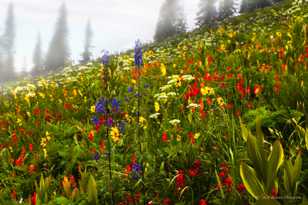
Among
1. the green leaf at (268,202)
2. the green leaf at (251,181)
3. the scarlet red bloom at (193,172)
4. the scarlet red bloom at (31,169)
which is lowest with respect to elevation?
the scarlet red bloom at (31,169)

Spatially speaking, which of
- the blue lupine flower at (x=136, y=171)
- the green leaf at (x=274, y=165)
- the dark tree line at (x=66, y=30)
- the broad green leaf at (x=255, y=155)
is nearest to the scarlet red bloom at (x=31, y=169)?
the blue lupine flower at (x=136, y=171)

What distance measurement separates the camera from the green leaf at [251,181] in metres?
2.19

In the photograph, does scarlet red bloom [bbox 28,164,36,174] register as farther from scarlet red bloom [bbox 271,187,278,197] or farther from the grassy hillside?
scarlet red bloom [bbox 271,187,278,197]

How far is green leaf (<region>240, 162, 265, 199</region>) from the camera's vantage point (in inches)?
86.4

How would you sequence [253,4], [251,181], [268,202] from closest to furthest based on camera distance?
[268,202]
[251,181]
[253,4]

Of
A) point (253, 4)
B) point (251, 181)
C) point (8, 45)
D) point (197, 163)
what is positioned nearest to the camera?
point (251, 181)

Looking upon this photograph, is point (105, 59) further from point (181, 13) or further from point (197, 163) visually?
point (181, 13)

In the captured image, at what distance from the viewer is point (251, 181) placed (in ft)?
7.27

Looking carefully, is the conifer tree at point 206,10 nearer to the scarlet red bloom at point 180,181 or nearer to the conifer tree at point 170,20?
the conifer tree at point 170,20

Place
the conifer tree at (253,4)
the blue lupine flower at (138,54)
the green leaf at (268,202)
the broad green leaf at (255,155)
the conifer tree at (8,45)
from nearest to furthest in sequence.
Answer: the green leaf at (268,202), the broad green leaf at (255,155), the blue lupine flower at (138,54), the conifer tree at (253,4), the conifer tree at (8,45)

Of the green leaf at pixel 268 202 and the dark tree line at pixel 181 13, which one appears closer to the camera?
the green leaf at pixel 268 202

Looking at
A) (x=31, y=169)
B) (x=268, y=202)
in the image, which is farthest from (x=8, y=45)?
(x=268, y=202)

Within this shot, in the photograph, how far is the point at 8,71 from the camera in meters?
74.9

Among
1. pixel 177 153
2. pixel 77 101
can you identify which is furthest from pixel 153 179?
pixel 77 101
